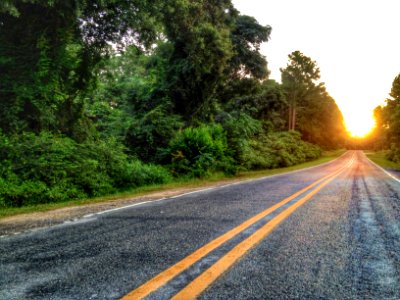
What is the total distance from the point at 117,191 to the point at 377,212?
8335 mm

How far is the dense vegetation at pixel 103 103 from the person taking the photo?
984 cm

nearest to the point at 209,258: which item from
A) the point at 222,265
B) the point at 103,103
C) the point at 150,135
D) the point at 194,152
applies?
the point at 222,265

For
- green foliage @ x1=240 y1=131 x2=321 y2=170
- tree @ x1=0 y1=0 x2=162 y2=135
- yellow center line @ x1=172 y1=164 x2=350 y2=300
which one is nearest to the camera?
yellow center line @ x1=172 y1=164 x2=350 y2=300

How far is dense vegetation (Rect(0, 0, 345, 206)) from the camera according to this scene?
32.3 feet

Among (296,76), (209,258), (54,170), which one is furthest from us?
(296,76)

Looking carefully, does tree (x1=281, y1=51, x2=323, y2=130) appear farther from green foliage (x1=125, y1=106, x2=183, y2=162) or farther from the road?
the road

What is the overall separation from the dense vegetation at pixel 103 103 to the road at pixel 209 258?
17.2 feet

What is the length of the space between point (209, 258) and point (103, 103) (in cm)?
2407

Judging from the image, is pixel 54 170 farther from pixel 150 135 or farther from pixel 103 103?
pixel 103 103

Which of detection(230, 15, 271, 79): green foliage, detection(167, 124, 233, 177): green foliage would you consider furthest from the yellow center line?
detection(230, 15, 271, 79): green foliage

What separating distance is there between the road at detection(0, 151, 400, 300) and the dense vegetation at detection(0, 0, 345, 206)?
525cm

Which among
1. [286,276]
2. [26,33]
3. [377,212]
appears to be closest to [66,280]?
[286,276]

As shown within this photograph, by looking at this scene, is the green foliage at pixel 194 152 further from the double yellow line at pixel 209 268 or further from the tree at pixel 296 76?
the tree at pixel 296 76

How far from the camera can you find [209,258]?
3.01 m
